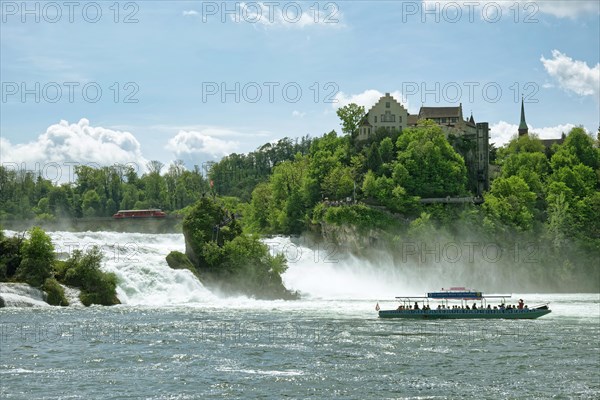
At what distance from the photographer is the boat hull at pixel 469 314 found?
64.7m

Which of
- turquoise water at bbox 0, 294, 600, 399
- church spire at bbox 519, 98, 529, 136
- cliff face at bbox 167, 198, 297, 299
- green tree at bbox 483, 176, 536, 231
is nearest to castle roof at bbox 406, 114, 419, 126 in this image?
green tree at bbox 483, 176, 536, 231

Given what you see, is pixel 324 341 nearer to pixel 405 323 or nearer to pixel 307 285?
pixel 405 323

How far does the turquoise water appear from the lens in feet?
118

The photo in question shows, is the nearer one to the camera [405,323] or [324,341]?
[324,341]

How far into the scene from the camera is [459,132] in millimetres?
127562

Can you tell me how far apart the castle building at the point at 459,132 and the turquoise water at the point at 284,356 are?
59.6 metres

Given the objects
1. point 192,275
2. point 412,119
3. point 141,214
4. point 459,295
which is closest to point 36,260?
point 192,275

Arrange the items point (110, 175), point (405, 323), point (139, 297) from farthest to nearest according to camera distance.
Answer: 1. point (110, 175)
2. point (139, 297)
3. point (405, 323)

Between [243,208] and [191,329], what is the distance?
8429cm

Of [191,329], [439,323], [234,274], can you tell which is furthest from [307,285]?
[191,329]

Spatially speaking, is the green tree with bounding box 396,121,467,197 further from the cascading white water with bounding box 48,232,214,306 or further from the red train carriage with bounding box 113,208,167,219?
the cascading white water with bounding box 48,232,214,306

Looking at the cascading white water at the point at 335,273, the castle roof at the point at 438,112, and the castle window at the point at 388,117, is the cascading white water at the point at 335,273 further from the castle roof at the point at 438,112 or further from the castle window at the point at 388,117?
the castle roof at the point at 438,112

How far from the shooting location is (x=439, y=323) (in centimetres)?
6150

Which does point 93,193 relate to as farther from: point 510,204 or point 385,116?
point 510,204
